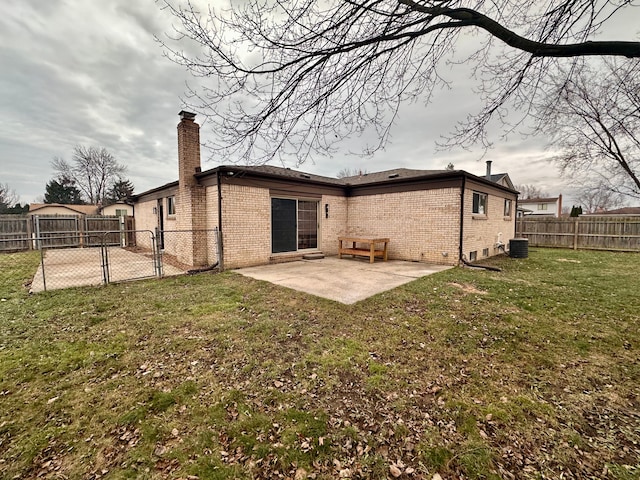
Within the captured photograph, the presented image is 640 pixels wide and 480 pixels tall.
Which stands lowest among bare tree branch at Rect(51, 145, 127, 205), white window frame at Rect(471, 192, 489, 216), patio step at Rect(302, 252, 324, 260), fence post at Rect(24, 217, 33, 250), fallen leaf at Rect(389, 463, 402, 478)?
fallen leaf at Rect(389, 463, 402, 478)

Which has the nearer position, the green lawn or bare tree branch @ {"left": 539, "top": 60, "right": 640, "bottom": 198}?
the green lawn

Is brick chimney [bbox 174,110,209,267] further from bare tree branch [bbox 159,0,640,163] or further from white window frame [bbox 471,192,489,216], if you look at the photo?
white window frame [bbox 471,192,489,216]

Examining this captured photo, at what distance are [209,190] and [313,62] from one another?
19.6ft

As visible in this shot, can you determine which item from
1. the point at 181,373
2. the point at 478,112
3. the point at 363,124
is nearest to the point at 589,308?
the point at 478,112

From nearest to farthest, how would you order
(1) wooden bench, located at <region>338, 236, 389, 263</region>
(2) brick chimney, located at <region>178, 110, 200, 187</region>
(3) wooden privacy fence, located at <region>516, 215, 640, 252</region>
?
(2) brick chimney, located at <region>178, 110, 200, 187</region>, (1) wooden bench, located at <region>338, 236, 389, 263</region>, (3) wooden privacy fence, located at <region>516, 215, 640, 252</region>

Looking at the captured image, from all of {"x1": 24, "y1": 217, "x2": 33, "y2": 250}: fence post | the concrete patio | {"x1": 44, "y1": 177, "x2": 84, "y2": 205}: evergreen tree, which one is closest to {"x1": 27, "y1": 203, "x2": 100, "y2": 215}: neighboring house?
{"x1": 44, "y1": 177, "x2": 84, "y2": 205}: evergreen tree

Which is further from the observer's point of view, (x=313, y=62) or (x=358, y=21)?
(x=313, y=62)

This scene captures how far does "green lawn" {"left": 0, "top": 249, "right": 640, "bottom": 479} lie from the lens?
178 cm

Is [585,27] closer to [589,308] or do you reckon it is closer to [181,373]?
[589,308]

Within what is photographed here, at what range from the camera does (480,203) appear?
400 inches

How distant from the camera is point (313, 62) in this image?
3.56 metres

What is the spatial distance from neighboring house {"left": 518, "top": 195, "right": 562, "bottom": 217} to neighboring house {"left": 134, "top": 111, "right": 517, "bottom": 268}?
32593 millimetres

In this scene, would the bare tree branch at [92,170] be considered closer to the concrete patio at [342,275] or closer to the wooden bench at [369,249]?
the concrete patio at [342,275]

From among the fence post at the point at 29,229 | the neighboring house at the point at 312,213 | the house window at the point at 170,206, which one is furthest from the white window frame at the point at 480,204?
the fence post at the point at 29,229
